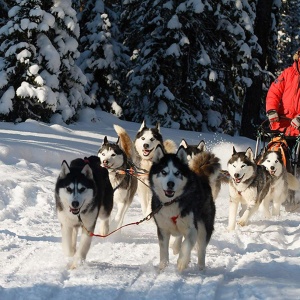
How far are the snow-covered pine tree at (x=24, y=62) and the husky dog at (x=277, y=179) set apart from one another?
6.83 meters

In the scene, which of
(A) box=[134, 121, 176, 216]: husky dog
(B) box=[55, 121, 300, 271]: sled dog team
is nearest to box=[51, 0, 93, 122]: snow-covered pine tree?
(A) box=[134, 121, 176, 216]: husky dog

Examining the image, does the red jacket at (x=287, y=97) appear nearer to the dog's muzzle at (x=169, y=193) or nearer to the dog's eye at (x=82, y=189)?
the dog's muzzle at (x=169, y=193)

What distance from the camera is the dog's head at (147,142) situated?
24.9ft

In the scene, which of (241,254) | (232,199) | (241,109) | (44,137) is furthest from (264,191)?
(241,109)

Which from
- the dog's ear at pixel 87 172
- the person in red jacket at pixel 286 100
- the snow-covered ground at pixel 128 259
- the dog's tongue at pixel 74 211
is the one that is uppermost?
the person in red jacket at pixel 286 100

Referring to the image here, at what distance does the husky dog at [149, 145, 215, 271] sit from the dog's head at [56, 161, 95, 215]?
578 mm

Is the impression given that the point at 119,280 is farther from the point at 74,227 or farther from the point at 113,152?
A: the point at 113,152

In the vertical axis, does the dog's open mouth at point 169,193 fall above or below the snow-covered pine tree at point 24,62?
below

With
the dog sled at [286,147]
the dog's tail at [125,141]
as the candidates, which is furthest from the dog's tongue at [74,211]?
the dog sled at [286,147]

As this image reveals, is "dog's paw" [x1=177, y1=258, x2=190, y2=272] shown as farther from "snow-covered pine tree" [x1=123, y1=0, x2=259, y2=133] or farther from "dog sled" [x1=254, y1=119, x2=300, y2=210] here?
"snow-covered pine tree" [x1=123, y1=0, x2=259, y2=133]

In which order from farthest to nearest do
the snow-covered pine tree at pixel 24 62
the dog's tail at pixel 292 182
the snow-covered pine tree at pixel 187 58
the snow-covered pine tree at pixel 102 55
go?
the snow-covered pine tree at pixel 102 55, the snow-covered pine tree at pixel 187 58, the snow-covered pine tree at pixel 24 62, the dog's tail at pixel 292 182

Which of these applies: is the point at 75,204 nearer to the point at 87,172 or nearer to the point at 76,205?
the point at 76,205

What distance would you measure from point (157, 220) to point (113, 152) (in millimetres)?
2191

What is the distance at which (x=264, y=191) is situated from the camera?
7.20 m
